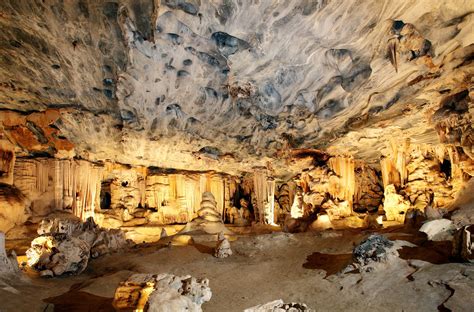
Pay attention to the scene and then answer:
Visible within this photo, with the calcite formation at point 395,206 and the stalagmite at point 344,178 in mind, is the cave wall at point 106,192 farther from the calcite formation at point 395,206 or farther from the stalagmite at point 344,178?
the calcite formation at point 395,206

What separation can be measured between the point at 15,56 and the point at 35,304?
728 cm

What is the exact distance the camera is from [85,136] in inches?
602

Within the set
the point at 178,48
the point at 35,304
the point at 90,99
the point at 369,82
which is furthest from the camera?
the point at 90,99

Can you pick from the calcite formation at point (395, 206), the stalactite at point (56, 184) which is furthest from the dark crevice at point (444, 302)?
the stalactite at point (56, 184)

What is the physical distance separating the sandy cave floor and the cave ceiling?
17.1 feet

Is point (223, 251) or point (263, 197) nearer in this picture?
point (223, 251)

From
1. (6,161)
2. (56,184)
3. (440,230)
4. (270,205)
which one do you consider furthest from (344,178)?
(6,161)

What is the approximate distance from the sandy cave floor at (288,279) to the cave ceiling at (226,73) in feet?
17.1

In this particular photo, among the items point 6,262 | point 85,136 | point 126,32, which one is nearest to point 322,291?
point 6,262

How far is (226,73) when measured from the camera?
10711 mm

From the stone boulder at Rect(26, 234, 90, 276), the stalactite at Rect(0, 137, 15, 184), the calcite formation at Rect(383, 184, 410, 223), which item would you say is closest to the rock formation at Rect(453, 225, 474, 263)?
the calcite formation at Rect(383, 184, 410, 223)

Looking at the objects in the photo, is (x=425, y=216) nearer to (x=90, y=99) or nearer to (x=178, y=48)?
(x=178, y=48)

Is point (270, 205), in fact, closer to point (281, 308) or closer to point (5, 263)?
point (5, 263)

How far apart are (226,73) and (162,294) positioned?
24.7ft
